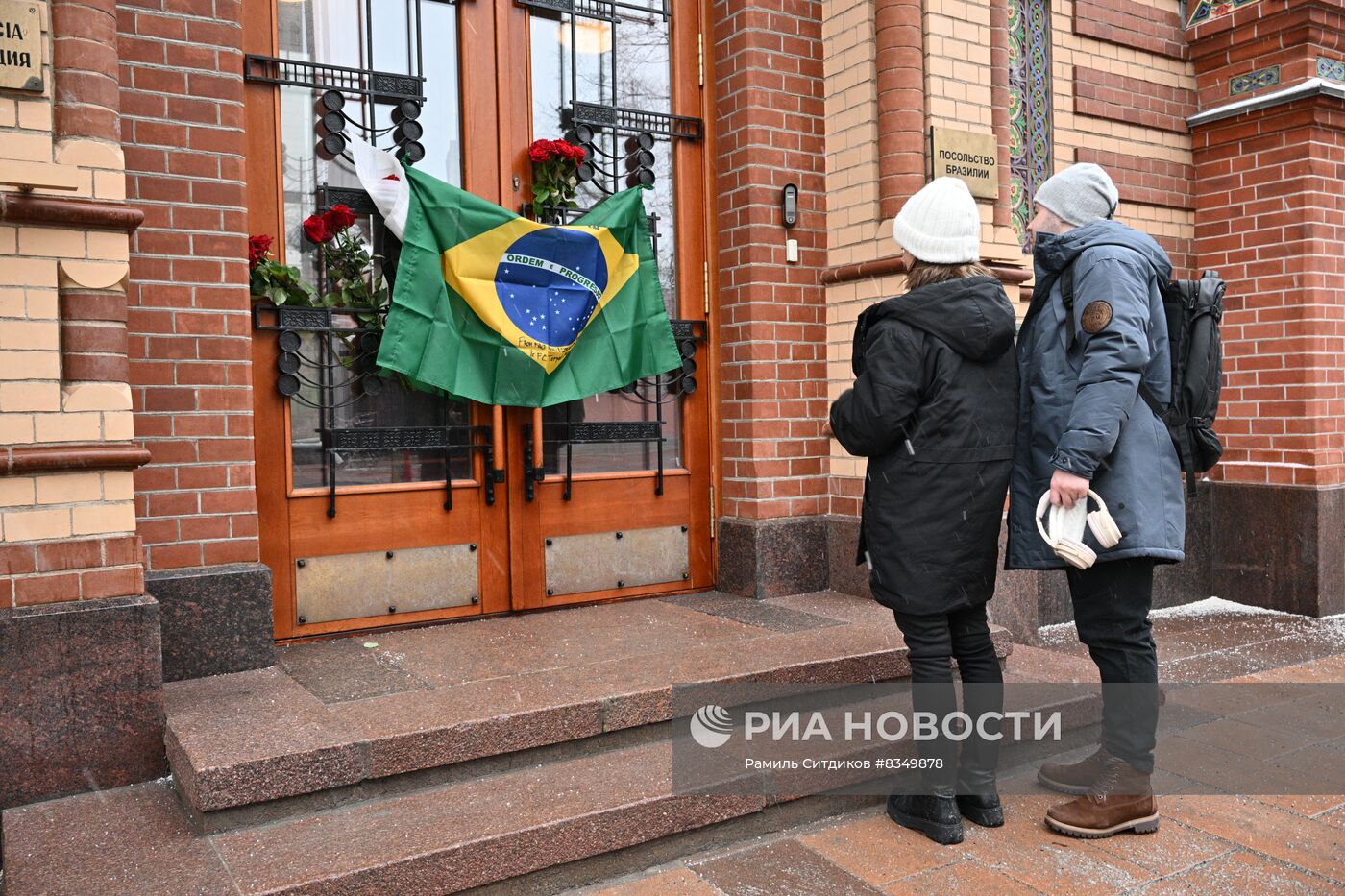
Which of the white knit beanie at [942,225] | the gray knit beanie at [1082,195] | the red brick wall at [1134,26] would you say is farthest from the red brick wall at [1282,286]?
the white knit beanie at [942,225]

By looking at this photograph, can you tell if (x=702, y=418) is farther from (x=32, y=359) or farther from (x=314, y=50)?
(x=32, y=359)

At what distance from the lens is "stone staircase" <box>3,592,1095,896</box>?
275 centimetres

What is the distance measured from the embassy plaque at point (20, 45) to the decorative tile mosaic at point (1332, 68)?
6.68 m

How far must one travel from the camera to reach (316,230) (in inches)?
168

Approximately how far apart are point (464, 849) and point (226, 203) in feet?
8.23

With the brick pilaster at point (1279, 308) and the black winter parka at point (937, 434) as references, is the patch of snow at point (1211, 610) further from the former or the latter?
the black winter parka at point (937, 434)

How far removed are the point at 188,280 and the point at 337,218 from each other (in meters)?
0.67

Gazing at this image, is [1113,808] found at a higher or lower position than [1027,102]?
lower

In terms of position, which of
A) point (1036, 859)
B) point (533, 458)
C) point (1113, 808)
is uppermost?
point (533, 458)

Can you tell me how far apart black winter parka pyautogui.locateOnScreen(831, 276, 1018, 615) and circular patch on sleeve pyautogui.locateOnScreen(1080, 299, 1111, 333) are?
0.69ft

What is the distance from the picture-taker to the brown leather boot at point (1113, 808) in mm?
3197

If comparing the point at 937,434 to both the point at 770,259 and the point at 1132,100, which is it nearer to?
the point at 770,259

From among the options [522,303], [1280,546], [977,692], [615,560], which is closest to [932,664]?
[977,692]

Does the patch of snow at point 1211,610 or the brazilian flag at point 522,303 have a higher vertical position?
the brazilian flag at point 522,303
